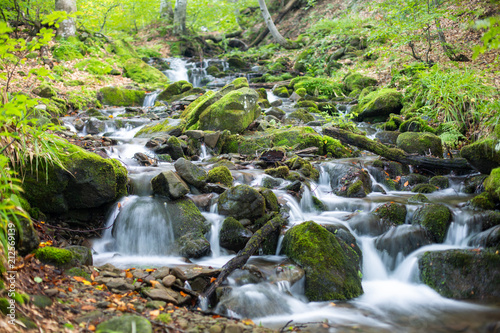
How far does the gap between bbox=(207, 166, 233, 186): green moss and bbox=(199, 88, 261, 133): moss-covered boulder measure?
2928 mm

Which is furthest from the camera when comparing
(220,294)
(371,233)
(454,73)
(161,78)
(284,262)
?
(161,78)

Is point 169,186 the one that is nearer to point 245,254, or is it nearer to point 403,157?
point 245,254

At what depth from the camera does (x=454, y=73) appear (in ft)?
29.1

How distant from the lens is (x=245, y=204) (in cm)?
528

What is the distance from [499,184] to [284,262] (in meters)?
3.64

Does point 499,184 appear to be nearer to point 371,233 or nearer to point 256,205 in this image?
point 371,233

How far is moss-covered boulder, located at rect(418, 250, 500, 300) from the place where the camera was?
3986 mm

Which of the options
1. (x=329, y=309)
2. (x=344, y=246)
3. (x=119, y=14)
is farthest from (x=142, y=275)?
(x=119, y=14)

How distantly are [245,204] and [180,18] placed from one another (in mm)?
21894

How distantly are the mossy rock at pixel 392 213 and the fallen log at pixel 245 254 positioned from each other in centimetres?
164

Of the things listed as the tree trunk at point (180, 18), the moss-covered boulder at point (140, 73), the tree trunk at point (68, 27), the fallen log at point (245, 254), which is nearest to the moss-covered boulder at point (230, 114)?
the fallen log at point (245, 254)

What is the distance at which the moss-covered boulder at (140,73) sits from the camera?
15993 mm

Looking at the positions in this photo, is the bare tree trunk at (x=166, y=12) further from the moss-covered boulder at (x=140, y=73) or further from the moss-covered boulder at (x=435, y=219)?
the moss-covered boulder at (x=435, y=219)

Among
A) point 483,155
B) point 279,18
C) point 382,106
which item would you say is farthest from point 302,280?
point 279,18
